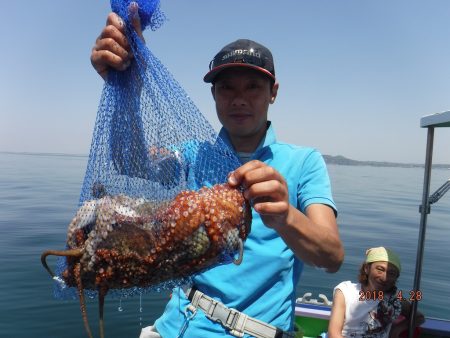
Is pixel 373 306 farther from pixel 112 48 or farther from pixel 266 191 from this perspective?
pixel 112 48

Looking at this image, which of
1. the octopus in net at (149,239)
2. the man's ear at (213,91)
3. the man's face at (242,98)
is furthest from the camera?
the man's ear at (213,91)

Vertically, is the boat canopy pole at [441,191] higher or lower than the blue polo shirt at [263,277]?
higher

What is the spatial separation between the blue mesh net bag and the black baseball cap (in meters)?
0.52

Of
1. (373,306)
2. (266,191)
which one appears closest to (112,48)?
(266,191)

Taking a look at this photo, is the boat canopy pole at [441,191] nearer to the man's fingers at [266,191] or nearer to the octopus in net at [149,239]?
the man's fingers at [266,191]

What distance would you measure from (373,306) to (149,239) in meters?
4.74

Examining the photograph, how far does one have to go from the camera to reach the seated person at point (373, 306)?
17.6ft

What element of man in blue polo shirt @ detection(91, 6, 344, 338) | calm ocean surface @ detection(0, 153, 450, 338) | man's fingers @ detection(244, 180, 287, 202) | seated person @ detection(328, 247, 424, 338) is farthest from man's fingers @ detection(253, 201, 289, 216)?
seated person @ detection(328, 247, 424, 338)

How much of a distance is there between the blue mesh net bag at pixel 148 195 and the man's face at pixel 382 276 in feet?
13.7

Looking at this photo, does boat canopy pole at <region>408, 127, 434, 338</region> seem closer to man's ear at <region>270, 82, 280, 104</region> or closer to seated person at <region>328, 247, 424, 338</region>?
seated person at <region>328, 247, 424, 338</region>

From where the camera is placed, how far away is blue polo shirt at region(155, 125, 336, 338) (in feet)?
8.84

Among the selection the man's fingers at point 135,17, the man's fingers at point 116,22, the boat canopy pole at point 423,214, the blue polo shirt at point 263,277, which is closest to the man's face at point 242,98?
the blue polo shirt at point 263,277

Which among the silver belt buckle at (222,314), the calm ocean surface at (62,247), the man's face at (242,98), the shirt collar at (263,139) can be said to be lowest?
the calm ocean surface at (62,247)

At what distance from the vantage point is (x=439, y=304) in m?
10.2
